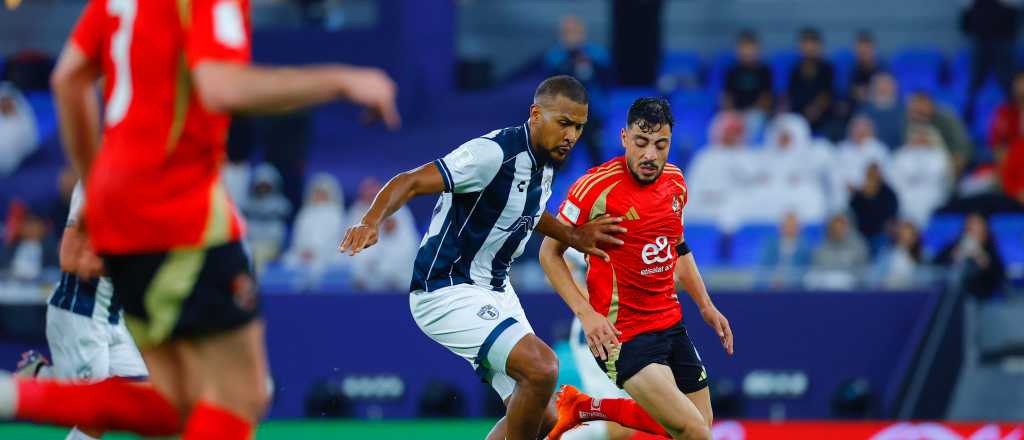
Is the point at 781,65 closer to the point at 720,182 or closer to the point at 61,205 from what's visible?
the point at 720,182

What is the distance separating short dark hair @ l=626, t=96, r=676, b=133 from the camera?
691 cm

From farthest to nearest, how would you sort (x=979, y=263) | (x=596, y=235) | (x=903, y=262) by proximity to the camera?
(x=903, y=262)
(x=979, y=263)
(x=596, y=235)

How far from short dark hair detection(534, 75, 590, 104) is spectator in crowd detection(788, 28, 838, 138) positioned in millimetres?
8081

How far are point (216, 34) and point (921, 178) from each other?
1023 centimetres

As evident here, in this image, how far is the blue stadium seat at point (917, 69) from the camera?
55.8 ft

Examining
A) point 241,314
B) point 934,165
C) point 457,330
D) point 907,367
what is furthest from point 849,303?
point 241,314

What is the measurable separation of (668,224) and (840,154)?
22.6 ft

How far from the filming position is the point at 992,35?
1616cm

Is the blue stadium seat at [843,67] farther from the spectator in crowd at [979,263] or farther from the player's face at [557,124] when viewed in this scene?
the player's face at [557,124]

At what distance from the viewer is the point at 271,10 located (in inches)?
721

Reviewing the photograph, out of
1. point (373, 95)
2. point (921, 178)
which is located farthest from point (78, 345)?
point (921, 178)

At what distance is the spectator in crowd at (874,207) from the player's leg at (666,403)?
6.16 m

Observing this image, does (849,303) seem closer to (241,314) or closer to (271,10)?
(241,314)

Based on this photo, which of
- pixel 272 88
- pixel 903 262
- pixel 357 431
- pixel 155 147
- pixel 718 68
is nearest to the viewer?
pixel 272 88
